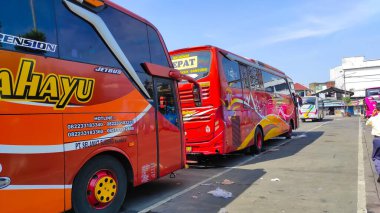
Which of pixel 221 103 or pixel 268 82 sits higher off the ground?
pixel 268 82

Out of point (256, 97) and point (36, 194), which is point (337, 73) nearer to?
point (256, 97)

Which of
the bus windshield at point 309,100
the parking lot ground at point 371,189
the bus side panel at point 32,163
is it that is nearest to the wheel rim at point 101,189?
the bus side panel at point 32,163

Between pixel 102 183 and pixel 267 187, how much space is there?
3.78 meters

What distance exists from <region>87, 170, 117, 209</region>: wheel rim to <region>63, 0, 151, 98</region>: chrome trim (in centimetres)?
166

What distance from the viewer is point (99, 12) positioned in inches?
219

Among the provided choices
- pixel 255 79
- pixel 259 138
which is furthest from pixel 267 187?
pixel 255 79

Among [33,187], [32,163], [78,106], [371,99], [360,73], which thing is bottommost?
[33,187]

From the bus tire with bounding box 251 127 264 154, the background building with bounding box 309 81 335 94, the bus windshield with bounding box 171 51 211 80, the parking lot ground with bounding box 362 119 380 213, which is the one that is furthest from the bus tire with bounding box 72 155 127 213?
the background building with bounding box 309 81 335 94

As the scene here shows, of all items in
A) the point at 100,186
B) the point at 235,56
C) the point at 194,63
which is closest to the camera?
the point at 100,186

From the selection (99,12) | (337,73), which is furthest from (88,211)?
(337,73)

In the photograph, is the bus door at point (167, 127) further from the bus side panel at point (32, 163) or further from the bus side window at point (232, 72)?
the bus side window at point (232, 72)

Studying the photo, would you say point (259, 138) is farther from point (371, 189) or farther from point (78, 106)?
point (78, 106)

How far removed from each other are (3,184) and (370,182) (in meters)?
7.30

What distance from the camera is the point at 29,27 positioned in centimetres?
425
